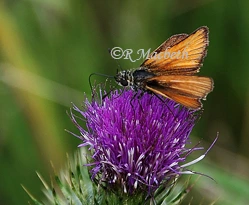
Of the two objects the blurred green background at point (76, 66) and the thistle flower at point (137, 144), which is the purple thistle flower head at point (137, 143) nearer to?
the thistle flower at point (137, 144)

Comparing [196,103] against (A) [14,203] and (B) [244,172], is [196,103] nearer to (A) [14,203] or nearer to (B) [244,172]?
(B) [244,172]

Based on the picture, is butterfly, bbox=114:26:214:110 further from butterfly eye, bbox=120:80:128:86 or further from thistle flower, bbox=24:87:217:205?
thistle flower, bbox=24:87:217:205

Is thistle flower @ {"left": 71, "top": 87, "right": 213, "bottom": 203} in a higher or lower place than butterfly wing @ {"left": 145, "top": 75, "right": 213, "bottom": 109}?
lower

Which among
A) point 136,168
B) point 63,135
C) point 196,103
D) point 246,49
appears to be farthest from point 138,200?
point 246,49

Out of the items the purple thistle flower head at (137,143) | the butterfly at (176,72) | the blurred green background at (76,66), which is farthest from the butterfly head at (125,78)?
the blurred green background at (76,66)
